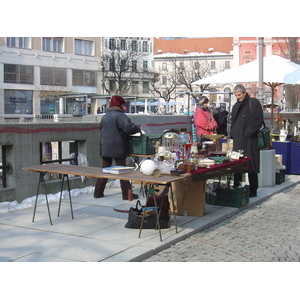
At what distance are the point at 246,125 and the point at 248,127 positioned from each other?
2.6 inches

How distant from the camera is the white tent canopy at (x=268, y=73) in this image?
1230 centimetres

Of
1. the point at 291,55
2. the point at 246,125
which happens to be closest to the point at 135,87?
the point at 291,55

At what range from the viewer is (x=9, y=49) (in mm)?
46562

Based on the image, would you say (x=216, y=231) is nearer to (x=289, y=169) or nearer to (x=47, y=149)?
(x=47, y=149)

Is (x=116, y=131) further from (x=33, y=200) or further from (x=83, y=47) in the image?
(x=83, y=47)

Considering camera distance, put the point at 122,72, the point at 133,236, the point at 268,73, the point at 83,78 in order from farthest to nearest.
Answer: the point at 122,72
the point at 83,78
the point at 268,73
the point at 133,236

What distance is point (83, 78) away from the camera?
5397 cm

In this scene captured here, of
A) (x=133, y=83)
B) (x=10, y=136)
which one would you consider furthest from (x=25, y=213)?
(x=133, y=83)

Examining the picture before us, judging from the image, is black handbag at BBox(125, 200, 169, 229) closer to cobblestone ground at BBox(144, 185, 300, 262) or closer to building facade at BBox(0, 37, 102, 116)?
cobblestone ground at BBox(144, 185, 300, 262)

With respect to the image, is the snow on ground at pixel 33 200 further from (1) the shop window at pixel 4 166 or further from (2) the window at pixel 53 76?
(2) the window at pixel 53 76

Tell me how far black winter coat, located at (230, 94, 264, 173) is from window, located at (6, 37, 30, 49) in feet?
139

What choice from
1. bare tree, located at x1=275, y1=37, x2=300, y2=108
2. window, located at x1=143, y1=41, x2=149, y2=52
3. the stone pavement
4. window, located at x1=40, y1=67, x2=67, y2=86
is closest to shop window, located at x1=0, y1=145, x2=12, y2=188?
the stone pavement

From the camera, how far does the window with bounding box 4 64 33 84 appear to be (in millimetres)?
46000
